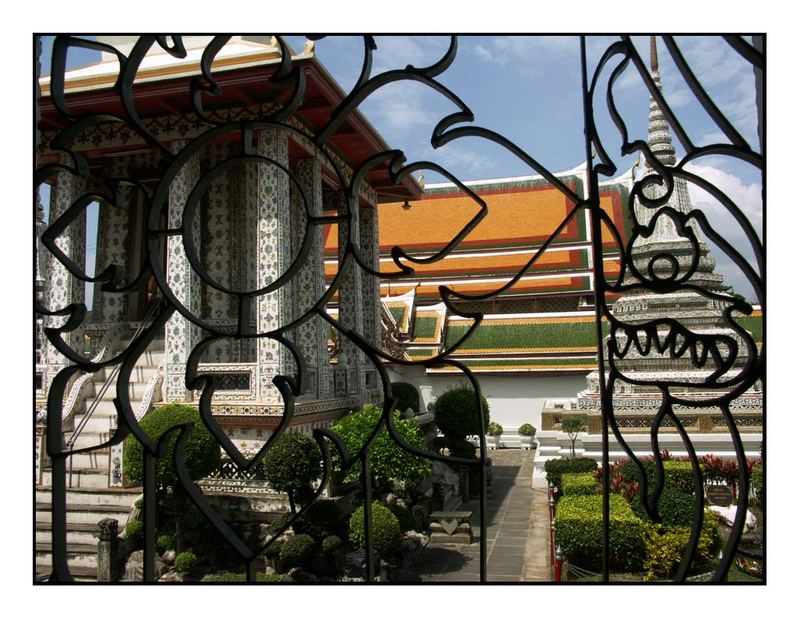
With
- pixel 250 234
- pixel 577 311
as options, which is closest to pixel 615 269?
pixel 577 311

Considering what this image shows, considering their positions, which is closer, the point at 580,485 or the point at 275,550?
the point at 275,550

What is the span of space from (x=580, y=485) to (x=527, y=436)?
35.2 ft

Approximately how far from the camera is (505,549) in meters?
8.61

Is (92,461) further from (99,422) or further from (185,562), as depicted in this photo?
(185,562)

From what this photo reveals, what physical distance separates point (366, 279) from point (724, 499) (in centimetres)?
781

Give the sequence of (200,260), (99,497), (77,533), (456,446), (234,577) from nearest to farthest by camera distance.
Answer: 1. (234,577)
2. (77,533)
3. (99,497)
4. (200,260)
5. (456,446)

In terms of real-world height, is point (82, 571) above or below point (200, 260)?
below

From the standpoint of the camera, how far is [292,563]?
23.4 feet

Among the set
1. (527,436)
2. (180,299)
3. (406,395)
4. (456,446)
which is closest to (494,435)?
(527,436)

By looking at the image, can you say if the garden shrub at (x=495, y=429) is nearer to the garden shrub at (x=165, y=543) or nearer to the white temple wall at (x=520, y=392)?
the white temple wall at (x=520, y=392)

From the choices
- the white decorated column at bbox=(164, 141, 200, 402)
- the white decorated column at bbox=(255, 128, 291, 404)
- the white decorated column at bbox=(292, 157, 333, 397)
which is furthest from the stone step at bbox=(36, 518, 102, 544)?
the white decorated column at bbox=(292, 157, 333, 397)

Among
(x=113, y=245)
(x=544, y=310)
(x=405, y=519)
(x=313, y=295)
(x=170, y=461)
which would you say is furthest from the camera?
(x=544, y=310)

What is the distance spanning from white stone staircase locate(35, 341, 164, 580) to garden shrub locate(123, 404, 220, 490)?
363 millimetres
